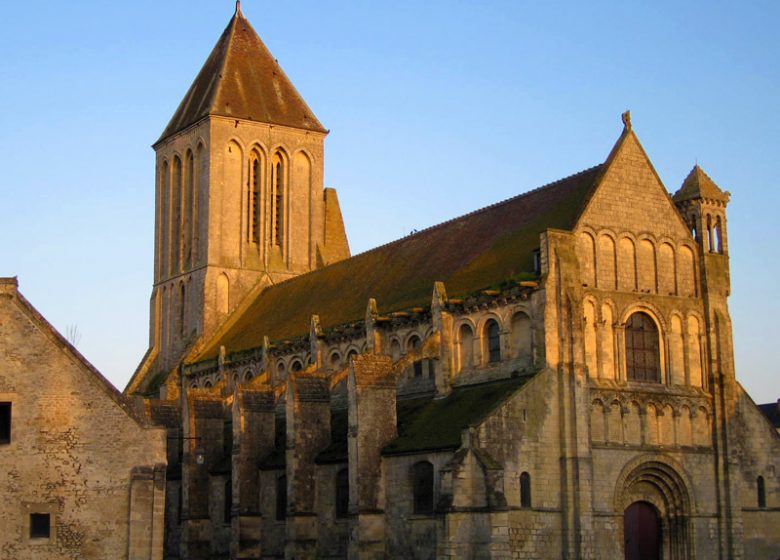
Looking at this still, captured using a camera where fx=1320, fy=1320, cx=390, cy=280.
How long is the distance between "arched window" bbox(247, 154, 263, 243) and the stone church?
14311 millimetres

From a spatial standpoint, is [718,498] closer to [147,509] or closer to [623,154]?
[623,154]

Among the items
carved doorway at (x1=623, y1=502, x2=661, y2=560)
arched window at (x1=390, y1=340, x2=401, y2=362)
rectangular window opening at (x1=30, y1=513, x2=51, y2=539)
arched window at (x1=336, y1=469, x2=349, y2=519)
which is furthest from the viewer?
arched window at (x1=390, y1=340, x2=401, y2=362)

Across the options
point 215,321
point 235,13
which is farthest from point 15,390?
point 235,13

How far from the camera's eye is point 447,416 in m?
45.2

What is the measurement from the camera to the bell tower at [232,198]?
2835 inches

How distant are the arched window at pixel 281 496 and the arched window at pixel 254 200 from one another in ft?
78.5

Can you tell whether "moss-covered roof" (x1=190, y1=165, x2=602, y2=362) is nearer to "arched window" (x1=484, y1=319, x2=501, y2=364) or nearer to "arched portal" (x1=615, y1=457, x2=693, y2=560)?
"arched window" (x1=484, y1=319, x2=501, y2=364)

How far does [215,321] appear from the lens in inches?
2795

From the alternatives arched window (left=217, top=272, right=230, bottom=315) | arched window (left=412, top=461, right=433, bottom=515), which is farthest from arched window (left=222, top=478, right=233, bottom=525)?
arched window (left=217, top=272, right=230, bottom=315)

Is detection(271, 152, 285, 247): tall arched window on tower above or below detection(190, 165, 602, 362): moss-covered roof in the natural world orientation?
above

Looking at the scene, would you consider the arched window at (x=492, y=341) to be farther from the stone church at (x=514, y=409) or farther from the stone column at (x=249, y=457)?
the stone column at (x=249, y=457)

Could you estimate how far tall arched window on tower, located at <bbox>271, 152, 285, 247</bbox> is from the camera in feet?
244

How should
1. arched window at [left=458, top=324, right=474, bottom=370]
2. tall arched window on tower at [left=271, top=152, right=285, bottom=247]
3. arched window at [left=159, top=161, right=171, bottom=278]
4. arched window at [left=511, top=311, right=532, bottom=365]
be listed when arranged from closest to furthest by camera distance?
arched window at [left=511, top=311, right=532, bottom=365], arched window at [left=458, top=324, right=474, bottom=370], tall arched window on tower at [left=271, top=152, right=285, bottom=247], arched window at [left=159, top=161, right=171, bottom=278]

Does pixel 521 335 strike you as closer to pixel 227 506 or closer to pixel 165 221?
pixel 227 506
